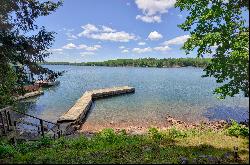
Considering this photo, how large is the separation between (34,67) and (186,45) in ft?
34.9

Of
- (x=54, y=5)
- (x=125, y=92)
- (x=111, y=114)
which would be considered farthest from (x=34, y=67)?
(x=125, y=92)

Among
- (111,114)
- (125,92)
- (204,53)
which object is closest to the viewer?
(204,53)

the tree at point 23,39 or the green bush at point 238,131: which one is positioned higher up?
the tree at point 23,39

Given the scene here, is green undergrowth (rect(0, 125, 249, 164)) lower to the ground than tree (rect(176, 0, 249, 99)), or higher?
lower

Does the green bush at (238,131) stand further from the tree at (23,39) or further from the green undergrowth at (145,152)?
the tree at (23,39)

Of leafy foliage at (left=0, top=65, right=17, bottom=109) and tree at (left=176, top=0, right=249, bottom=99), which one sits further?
leafy foliage at (left=0, top=65, right=17, bottom=109)

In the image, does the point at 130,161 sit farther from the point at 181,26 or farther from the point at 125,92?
the point at 125,92

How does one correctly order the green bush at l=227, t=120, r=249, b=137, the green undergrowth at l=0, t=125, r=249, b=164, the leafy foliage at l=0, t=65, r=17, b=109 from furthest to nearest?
the leafy foliage at l=0, t=65, r=17, b=109 < the green bush at l=227, t=120, r=249, b=137 < the green undergrowth at l=0, t=125, r=249, b=164

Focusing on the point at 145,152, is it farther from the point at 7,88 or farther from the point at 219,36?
the point at 7,88

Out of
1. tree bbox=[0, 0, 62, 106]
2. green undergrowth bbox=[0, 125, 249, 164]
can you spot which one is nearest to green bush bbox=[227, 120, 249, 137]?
green undergrowth bbox=[0, 125, 249, 164]

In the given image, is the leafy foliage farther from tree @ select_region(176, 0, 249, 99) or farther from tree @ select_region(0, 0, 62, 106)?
tree @ select_region(176, 0, 249, 99)

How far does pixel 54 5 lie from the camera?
21391 millimetres

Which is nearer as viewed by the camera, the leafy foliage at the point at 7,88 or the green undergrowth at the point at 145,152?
the green undergrowth at the point at 145,152

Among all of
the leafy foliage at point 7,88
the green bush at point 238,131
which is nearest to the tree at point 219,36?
the green bush at point 238,131
